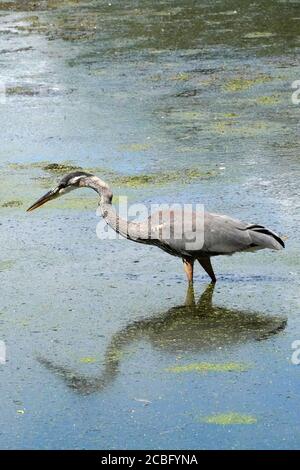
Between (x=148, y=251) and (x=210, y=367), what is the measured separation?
1.91 m

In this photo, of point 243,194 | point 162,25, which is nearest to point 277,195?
point 243,194

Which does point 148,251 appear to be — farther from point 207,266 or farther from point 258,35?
point 258,35

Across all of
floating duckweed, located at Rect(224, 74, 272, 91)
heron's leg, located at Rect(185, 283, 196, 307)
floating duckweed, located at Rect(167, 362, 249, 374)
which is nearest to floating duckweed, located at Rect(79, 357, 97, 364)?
floating duckweed, located at Rect(167, 362, 249, 374)

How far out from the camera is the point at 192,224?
709 cm

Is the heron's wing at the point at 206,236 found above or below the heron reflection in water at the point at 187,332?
above

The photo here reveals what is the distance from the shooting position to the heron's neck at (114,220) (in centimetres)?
723

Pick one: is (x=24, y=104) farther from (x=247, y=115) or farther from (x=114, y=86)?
(x=247, y=115)

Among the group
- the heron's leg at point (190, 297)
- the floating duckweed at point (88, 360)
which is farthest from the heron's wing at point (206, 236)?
the floating duckweed at point (88, 360)

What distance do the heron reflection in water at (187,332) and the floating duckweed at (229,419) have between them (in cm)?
71

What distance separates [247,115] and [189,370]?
5.57m

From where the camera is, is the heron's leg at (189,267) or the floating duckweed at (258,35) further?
the floating duckweed at (258,35)

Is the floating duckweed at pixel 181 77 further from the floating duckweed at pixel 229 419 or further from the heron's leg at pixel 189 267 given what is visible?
the floating duckweed at pixel 229 419

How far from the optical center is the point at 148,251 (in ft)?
25.7

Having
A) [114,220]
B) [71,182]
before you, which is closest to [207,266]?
[114,220]
